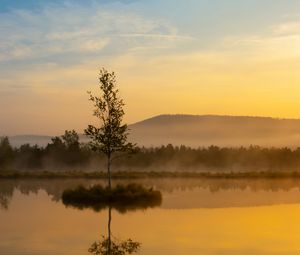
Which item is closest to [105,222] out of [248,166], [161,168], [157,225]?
[157,225]

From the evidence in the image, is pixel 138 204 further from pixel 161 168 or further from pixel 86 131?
pixel 161 168

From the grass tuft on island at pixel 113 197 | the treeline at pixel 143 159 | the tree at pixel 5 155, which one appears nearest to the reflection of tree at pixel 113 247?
the grass tuft on island at pixel 113 197

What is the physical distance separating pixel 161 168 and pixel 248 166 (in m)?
12.7

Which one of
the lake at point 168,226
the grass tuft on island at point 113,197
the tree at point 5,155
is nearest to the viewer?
the lake at point 168,226

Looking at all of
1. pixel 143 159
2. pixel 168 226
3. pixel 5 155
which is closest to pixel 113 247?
pixel 168 226

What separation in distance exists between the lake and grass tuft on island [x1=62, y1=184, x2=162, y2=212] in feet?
2.40

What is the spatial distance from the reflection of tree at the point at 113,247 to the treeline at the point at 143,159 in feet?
189

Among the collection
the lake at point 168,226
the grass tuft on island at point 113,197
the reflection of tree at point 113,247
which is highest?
the grass tuft on island at point 113,197

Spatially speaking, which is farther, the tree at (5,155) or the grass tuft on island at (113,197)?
the tree at (5,155)

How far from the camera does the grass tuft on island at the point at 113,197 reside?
30.7 meters

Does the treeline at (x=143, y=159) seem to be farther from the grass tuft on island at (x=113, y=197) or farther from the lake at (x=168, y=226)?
the lake at (x=168, y=226)

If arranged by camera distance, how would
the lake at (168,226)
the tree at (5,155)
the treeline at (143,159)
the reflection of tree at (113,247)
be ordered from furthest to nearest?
the treeline at (143,159), the tree at (5,155), the lake at (168,226), the reflection of tree at (113,247)

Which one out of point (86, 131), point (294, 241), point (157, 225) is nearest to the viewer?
point (294, 241)

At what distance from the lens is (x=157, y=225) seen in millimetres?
21094
